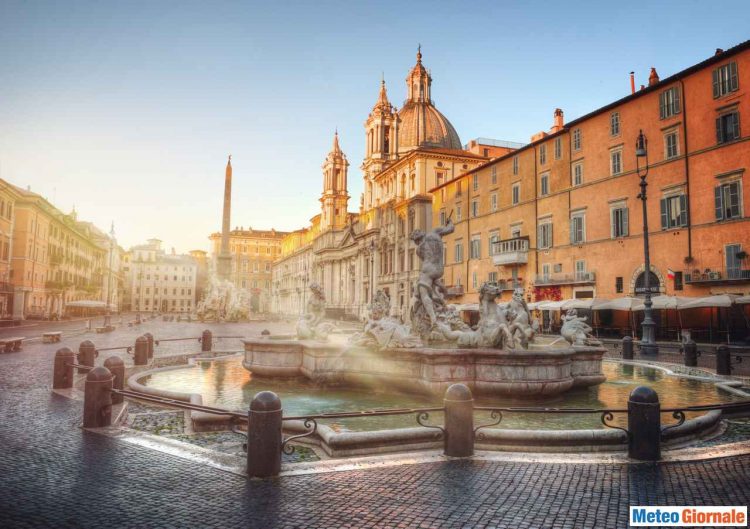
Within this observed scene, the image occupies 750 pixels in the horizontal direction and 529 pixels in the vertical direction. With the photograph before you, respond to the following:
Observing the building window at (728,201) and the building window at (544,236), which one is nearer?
the building window at (728,201)

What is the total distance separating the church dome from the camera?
72.1 metres

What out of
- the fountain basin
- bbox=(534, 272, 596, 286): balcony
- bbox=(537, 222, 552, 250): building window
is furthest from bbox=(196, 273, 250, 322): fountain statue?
the fountain basin

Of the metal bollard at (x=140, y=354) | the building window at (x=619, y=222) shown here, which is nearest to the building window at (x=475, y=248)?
the building window at (x=619, y=222)

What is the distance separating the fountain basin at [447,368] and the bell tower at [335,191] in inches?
3244

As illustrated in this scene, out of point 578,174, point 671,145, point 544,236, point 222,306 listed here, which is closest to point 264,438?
point 671,145

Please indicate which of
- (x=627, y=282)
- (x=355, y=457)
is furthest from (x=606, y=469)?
(x=627, y=282)

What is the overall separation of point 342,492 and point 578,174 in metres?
35.1

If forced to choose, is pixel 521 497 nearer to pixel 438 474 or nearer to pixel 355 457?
pixel 438 474

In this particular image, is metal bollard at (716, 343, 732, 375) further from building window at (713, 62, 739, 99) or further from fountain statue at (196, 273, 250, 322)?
fountain statue at (196, 273, 250, 322)

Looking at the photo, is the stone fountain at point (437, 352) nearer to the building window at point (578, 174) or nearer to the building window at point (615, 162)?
the building window at point (615, 162)

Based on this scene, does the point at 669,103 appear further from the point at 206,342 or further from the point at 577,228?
the point at 206,342

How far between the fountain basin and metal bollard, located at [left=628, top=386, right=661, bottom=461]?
2.94m

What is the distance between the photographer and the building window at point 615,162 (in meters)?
32.5

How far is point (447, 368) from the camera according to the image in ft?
30.7
